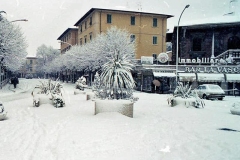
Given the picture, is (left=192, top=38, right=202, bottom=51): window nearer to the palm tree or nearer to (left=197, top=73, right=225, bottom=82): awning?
(left=197, top=73, right=225, bottom=82): awning

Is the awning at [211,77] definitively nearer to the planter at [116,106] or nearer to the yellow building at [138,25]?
the yellow building at [138,25]

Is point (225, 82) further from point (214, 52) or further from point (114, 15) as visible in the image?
point (114, 15)

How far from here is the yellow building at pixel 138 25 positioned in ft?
150

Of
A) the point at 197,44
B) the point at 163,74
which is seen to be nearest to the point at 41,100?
the point at 163,74

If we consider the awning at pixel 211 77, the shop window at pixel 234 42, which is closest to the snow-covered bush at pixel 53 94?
the awning at pixel 211 77

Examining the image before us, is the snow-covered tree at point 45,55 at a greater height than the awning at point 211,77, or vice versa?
the snow-covered tree at point 45,55

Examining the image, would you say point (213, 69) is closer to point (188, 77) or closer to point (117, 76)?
point (188, 77)

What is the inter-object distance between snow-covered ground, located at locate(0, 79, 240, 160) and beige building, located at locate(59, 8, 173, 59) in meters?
36.4

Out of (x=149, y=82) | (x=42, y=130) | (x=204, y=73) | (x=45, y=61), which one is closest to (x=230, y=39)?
(x=204, y=73)

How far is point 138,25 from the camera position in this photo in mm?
47750

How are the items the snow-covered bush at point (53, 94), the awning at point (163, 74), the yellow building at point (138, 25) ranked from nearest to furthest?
1. the snow-covered bush at point (53, 94)
2. the awning at point (163, 74)
3. the yellow building at point (138, 25)

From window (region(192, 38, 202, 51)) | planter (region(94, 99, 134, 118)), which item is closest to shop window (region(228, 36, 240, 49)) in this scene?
window (region(192, 38, 202, 51))

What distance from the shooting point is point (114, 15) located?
46.6 metres

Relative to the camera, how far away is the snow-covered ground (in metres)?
5.89
